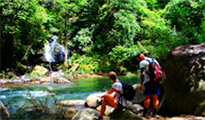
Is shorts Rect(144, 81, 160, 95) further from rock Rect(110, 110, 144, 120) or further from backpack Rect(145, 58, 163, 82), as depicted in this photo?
rock Rect(110, 110, 144, 120)

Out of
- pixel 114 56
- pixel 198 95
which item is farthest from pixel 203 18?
pixel 114 56

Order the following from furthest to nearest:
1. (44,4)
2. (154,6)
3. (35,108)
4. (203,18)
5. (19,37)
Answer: (154,6) < (44,4) < (19,37) < (203,18) < (35,108)

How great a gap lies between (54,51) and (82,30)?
16.2 ft

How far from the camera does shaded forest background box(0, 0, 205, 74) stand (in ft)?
53.8

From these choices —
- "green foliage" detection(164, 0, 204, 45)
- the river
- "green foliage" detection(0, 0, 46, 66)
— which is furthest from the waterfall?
"green foliage" detection(164, 0, 204, 45)

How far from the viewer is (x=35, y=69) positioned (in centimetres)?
1786

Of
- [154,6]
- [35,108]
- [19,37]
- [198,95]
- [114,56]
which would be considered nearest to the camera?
[198,95]

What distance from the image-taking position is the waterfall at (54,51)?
20312 mm

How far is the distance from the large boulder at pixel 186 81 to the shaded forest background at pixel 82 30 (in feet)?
32.0

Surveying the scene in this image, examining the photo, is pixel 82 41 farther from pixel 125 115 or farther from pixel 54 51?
pixel 125 115

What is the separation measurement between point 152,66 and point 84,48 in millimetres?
19760

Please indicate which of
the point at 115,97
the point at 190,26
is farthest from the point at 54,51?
the point at 115,97

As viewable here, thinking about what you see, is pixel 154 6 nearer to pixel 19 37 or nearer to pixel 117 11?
pixel 117 11

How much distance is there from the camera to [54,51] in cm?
2123
